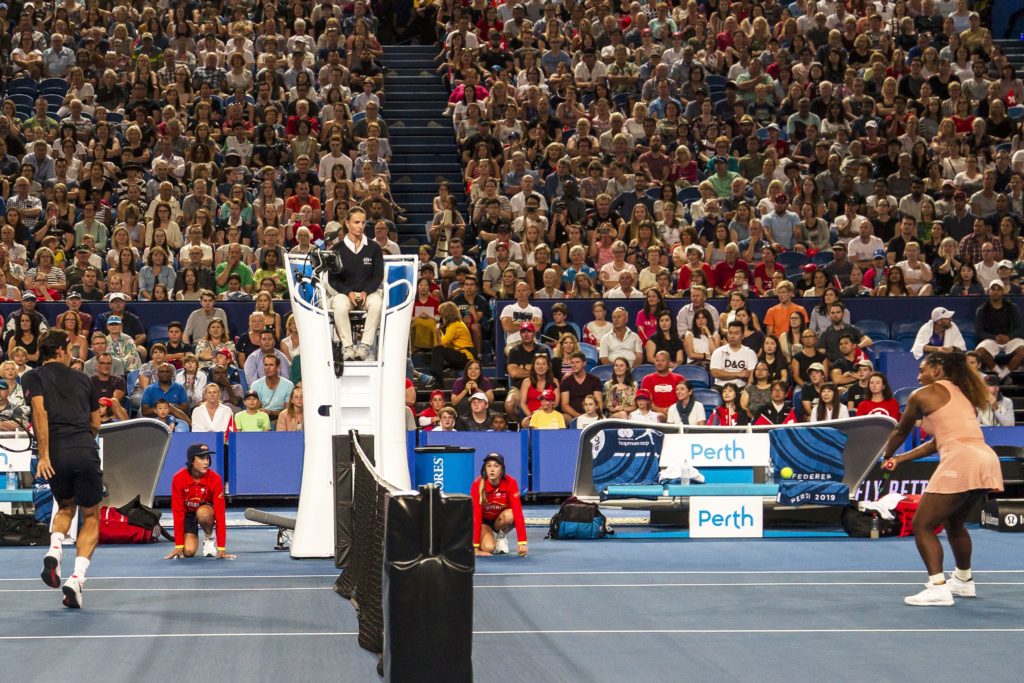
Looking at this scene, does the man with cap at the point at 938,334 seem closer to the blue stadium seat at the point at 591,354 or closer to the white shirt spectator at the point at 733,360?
the white shirt spectator at the point at 733,360

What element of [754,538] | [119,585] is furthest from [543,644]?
[754,538]

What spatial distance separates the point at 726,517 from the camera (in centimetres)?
1554

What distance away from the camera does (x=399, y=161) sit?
1013 inches

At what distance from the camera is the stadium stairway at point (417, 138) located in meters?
24.7

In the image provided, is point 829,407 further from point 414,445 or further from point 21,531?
point 21,531

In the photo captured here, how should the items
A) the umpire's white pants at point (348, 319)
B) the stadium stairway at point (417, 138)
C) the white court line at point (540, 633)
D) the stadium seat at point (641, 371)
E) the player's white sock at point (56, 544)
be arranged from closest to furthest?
1. the white court line at point (540, 633)
2. the player's white sock at point (56, 544)
3. the umpire's white pants at point (348, 319)
4. the stadium seat at point (641, 371)
5. the stadium stairway at point (417, 138)

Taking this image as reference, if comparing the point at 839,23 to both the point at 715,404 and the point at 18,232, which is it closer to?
the point at 715,404

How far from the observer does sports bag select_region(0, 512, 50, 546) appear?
15344 mm

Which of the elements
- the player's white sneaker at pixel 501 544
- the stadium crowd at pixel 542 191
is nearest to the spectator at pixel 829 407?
the stadium crowd at pixel 542 191

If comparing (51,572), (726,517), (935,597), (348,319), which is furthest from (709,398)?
(51,572)

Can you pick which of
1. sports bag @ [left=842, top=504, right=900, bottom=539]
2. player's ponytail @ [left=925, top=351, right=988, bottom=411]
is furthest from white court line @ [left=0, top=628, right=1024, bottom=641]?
sports bag @ [left=842, top=504, right=900, bottom=539]

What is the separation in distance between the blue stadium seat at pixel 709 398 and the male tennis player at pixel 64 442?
10.3 meters

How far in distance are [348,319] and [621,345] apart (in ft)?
23.8

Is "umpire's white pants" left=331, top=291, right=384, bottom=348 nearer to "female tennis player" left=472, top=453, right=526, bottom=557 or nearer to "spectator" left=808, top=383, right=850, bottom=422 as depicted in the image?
"female tennis player" left=472, top=453, right=526, bottom=557
